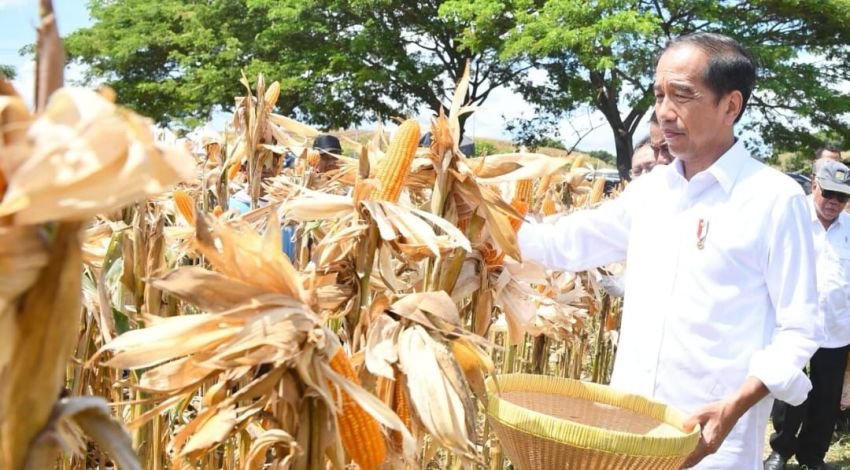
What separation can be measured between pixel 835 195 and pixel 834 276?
1.38ft

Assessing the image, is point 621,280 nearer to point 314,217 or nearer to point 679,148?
point 679,148

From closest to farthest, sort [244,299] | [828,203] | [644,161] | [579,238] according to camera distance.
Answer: [244,299]
[579,238]
[644,161]
[828,203]

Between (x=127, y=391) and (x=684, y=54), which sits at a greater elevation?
(x=684, y=54)

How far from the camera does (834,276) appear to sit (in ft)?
14.0

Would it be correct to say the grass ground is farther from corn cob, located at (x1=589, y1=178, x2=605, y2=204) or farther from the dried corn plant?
the dried corn plant

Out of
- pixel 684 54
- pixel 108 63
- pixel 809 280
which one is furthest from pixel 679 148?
pixel 108 63

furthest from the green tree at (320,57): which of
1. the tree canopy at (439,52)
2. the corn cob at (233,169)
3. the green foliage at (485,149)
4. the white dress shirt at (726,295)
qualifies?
the white dress shirt at (726,295)

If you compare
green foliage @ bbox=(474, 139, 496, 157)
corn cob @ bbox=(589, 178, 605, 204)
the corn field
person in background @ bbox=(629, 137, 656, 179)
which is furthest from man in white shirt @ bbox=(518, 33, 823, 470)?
corn cob @ bbox=(589, 178, 605, 204)

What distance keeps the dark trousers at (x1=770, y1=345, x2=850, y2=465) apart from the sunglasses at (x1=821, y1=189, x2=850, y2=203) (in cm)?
84

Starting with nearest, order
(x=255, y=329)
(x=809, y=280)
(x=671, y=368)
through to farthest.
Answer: (x=255, y=329) → (x=809, y=280) → (x=671, y=368)

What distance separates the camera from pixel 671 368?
190 centimetres

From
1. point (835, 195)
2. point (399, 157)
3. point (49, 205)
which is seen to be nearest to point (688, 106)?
point (399, 157)

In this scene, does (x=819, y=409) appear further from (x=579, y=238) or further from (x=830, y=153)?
(x=579, y=238)

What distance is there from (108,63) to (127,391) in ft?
84.8
